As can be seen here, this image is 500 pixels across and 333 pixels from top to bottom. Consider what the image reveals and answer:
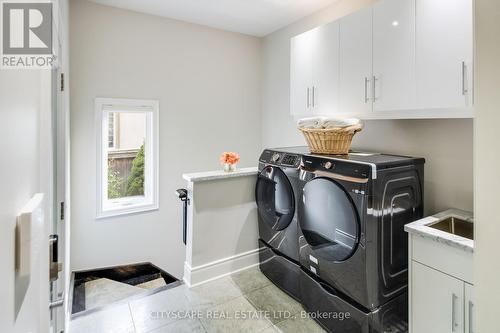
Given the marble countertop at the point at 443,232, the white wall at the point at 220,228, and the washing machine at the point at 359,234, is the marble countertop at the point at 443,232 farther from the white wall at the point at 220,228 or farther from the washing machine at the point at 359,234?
the white wall at the point at 220,228

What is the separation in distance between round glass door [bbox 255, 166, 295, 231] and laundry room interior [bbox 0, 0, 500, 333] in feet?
0.06

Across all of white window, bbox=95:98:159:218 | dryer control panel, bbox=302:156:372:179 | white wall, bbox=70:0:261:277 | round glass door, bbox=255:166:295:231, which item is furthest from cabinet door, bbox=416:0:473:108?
white window, bbox=95:98:159:218

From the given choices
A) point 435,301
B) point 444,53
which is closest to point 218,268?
point 435,301

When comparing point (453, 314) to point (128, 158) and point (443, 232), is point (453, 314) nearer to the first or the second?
point (443, 232)

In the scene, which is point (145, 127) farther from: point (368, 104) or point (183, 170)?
point (368, 104)

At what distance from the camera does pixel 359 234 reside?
5.75 ft

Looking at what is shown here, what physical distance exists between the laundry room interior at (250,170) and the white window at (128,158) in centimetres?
2

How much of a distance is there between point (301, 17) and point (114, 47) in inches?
84.9

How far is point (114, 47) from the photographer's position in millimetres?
3164

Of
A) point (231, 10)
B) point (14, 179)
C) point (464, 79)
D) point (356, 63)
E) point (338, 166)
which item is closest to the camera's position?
point (14, 179)

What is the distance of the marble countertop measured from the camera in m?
1.49

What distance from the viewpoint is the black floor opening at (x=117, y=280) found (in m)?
2.91

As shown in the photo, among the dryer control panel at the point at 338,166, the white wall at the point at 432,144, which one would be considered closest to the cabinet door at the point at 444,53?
the white wall at the point at 432,144

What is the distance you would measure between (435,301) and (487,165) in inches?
49.3
